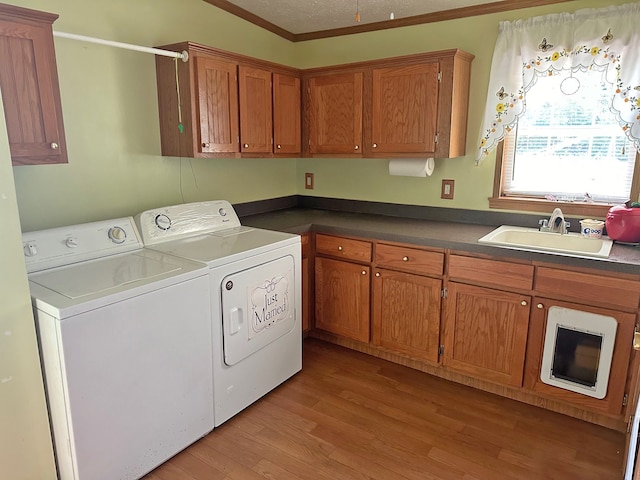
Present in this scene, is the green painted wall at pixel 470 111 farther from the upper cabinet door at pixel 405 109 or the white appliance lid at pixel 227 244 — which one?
the white appliance lid at pixel 227 244

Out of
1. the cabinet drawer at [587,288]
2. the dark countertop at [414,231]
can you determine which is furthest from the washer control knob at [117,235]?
the cabinet drawer at [587,288]

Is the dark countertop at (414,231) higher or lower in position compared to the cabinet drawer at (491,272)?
higher

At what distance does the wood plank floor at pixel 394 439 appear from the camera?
1983 mm

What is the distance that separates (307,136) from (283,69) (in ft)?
1.61

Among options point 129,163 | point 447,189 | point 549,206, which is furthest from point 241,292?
point 549,206

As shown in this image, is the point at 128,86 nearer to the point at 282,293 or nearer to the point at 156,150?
the point at 156,150

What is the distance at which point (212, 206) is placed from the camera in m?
2.80

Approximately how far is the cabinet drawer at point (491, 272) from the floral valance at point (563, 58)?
76 cm

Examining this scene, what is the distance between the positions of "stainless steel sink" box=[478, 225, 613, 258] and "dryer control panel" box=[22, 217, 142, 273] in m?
1.90

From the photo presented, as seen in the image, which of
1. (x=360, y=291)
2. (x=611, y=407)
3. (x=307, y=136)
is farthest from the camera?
(x=307, y=136)

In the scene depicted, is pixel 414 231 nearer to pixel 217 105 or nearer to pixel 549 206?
pixel 549 206

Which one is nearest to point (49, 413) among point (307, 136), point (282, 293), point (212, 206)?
point (282, 293)

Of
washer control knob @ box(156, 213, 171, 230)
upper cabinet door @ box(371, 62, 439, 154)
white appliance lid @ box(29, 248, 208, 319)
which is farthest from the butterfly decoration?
washer control knob @ box(156, 213, 171, 230)

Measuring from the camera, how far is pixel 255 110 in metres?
2.85
